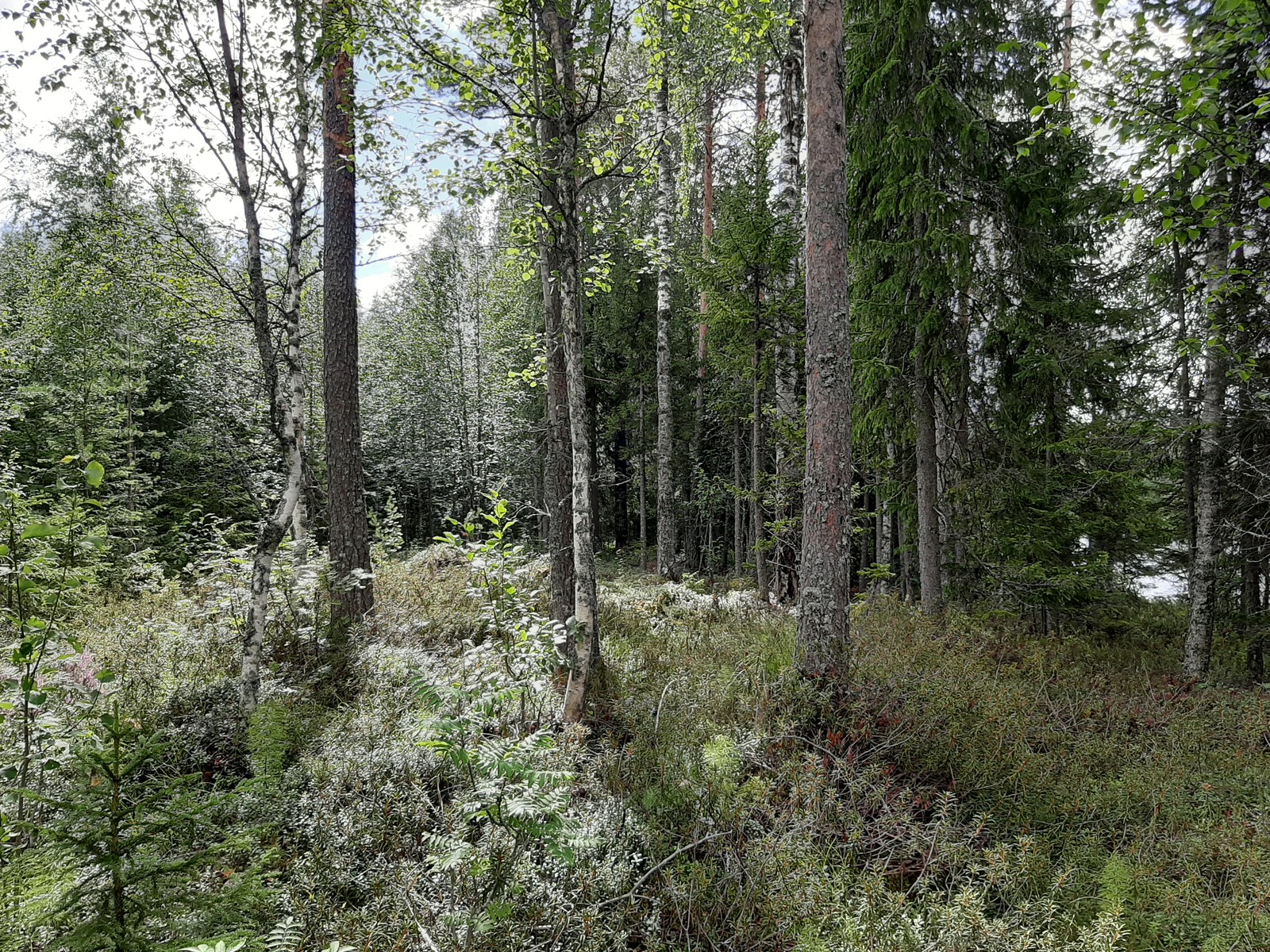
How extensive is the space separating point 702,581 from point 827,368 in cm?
766

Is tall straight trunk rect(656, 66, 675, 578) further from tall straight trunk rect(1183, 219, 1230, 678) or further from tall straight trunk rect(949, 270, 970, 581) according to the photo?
tall straight trunk rect(1183, 219, 1230, 678)

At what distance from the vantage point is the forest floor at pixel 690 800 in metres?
2.70

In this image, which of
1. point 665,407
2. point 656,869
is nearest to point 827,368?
point 656,869

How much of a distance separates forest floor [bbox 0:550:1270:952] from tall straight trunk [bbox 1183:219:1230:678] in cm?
127

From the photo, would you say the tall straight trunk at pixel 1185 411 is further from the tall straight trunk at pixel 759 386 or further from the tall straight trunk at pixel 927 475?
the tall straight trunk at pixel 759 386

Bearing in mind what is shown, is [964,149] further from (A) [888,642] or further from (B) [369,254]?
(B) [369,254]

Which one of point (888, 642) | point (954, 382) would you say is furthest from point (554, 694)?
point (954, 382)

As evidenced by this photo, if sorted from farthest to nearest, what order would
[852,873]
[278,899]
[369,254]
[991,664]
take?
1. [369,254]
2. [991,664]
3. [852,873]
4. [278,899]

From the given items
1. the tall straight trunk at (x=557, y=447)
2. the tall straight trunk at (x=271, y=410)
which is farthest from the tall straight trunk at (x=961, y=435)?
the tall straight trunk at (x=271, y=410)

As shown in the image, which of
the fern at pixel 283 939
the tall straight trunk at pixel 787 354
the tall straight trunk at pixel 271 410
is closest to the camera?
the fern at pixel 283 939

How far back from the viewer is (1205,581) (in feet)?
25.0

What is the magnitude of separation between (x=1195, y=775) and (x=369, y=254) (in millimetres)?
10745

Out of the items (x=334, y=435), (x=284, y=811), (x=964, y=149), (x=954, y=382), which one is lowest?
(x=284, y=811)

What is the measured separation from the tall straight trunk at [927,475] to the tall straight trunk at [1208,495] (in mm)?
2970
